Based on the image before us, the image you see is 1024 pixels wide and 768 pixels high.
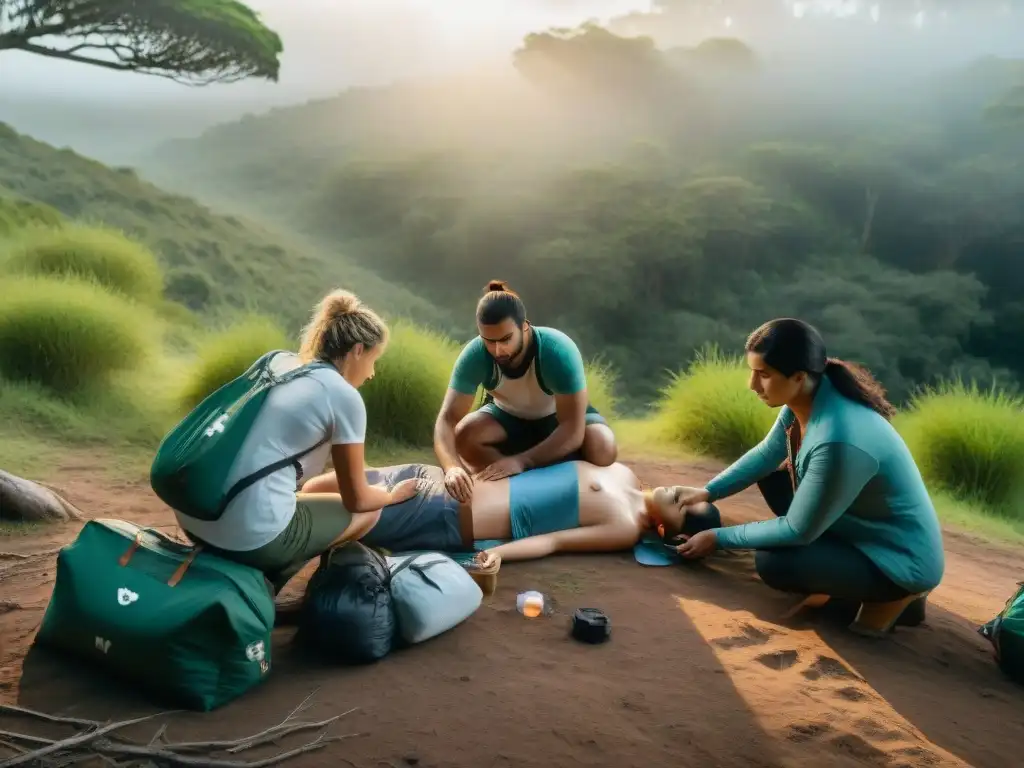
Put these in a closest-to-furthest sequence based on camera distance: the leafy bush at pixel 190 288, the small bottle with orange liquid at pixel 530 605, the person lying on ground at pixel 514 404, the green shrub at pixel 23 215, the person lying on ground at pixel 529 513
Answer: the small bottle with orange liquid at pixel 530 605 → the person lying on ground at pixel 529 513 → the person lying on ground at pixel 514 404 → the green shrub at pixel 23 215 → the leafy bush at pixel 190 288

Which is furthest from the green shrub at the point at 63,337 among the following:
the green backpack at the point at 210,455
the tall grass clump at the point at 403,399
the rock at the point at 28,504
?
the green backpack at the point at 210,455

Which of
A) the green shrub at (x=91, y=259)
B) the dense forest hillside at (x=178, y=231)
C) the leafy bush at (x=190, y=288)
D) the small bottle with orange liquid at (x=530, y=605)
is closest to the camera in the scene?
the small bottle with orange liquid at (x=530, y=605)

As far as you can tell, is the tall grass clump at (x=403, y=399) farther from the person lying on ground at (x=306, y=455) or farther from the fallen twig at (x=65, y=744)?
the fallen twig at (x=65, y=744)

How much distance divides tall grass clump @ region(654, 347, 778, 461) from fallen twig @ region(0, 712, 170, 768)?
4424 millimetres

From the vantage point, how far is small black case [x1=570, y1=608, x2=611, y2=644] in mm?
2475

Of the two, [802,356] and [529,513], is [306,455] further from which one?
[802,356]

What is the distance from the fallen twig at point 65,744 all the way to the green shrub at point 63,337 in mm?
4081

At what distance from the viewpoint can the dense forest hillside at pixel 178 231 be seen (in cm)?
968

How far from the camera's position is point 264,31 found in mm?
9555

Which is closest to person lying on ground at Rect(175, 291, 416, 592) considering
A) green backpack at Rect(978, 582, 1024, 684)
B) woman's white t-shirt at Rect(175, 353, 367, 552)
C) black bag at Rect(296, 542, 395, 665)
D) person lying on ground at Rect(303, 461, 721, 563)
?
woman's white t-shirt at Rect(175, 353, 367, 552)

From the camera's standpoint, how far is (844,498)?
2461mm

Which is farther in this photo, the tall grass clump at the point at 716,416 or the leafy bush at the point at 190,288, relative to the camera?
the leafy bush at the point at 190,288

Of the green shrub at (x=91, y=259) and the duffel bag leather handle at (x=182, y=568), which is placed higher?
the green shrub at (x=91, y=259)

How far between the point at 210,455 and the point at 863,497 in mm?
1972
